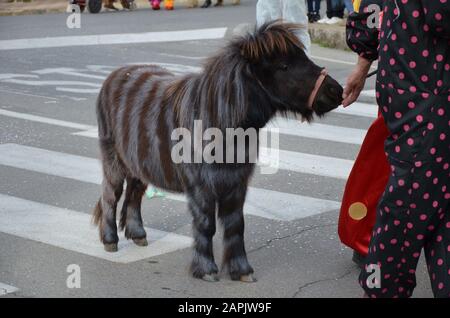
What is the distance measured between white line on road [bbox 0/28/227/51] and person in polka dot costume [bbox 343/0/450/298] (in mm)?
11549

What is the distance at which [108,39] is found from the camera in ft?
52.1

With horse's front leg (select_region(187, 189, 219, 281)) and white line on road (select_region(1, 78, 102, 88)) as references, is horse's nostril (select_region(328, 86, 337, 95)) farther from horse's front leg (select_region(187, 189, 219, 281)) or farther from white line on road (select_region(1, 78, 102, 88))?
white line on road (select_region(1, 78, 102, 88))

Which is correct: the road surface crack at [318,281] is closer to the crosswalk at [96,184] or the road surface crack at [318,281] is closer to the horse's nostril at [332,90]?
the crosswalk at [96,184]

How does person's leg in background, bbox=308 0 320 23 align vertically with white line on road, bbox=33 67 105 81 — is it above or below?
below

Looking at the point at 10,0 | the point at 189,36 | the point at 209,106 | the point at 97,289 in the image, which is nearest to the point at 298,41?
the point at 209,106

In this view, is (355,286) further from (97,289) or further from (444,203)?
(97,289)

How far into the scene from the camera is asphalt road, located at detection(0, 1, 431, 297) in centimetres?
504

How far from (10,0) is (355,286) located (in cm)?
2139

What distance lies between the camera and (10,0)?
24.9 metres

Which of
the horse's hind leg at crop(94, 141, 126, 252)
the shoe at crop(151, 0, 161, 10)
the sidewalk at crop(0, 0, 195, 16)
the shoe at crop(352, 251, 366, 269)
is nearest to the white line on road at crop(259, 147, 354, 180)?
the shoe at crop(352, 251, 366, 269)

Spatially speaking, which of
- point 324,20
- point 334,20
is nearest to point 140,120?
point 334,20

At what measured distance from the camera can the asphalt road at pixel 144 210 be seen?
16.5 feet

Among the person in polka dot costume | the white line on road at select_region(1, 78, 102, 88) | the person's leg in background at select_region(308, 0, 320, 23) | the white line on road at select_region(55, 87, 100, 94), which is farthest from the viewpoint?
the person's leg in background at select_region(308, 0, 320, 23)

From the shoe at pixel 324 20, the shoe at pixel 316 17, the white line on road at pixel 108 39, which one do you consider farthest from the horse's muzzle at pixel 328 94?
the shoe at pixel 316 17
